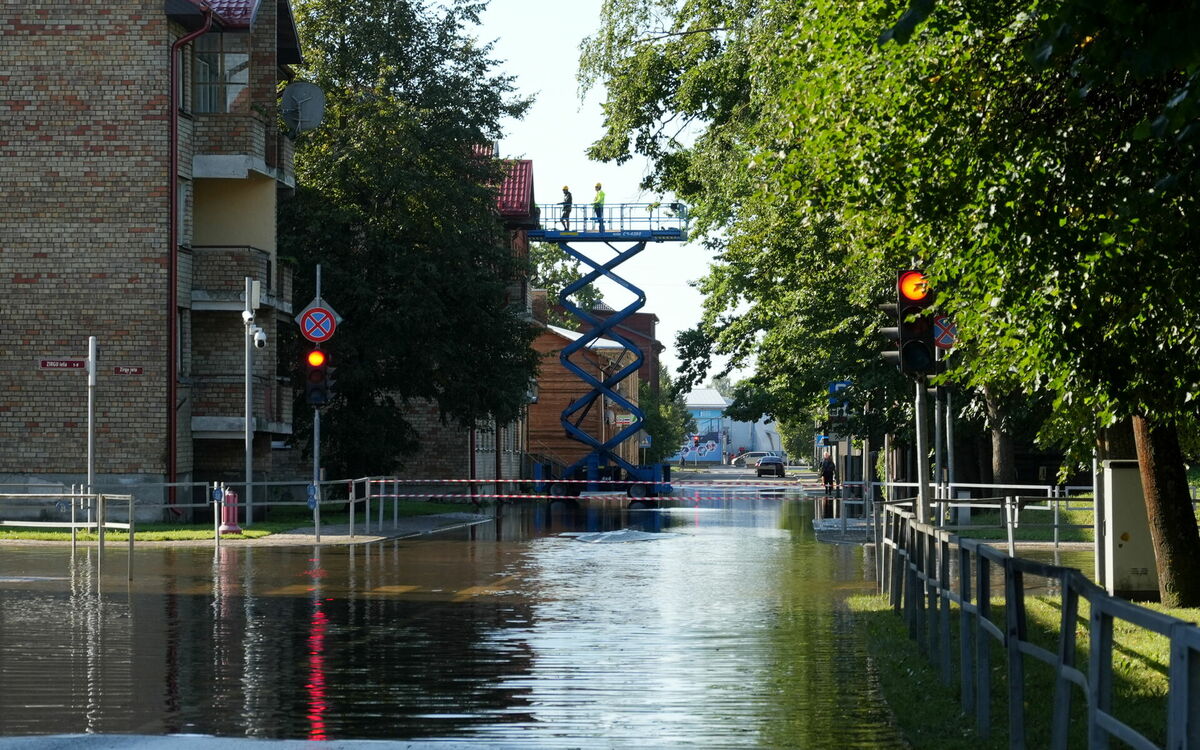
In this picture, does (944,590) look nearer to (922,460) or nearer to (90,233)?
(922,460)

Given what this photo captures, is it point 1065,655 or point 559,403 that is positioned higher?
point 559,403

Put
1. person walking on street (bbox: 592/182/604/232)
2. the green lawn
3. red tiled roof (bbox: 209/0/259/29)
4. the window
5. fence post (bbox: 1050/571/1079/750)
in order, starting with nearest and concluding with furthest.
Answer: fence post (bbox: 1050/571/1079/750) < the green lawn < red tiled roof (bbox: 209/0/259/29) < the window < person walking on street (bbox: 592/182/604/232)

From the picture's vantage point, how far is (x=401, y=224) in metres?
43.5

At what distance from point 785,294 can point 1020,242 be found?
2605cm

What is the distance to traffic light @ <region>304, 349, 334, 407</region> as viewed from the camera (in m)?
28.8

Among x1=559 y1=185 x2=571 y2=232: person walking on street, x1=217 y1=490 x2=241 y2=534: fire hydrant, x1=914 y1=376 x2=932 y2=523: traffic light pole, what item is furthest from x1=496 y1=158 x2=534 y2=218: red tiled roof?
x1=914 y1=376 x2=932 y2=523: traffic light pole

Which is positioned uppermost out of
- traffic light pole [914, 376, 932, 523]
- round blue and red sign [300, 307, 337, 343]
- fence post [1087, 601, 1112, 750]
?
round blue and red sign [300, 307, 337, 343]

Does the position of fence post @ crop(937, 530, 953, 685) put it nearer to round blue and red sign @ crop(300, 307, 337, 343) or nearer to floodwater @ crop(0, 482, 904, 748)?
floodwater @ crop(0, 482, 904, 748)

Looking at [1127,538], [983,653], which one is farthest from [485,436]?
[983,653]

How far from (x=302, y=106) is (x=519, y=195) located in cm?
2977

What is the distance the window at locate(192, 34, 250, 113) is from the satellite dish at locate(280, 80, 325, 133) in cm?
226

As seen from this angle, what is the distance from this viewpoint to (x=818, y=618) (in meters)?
15.7

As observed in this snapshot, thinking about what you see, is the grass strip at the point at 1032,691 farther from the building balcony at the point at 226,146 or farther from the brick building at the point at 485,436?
the brick building at the point at 485,436

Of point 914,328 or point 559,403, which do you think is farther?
point 559,403
